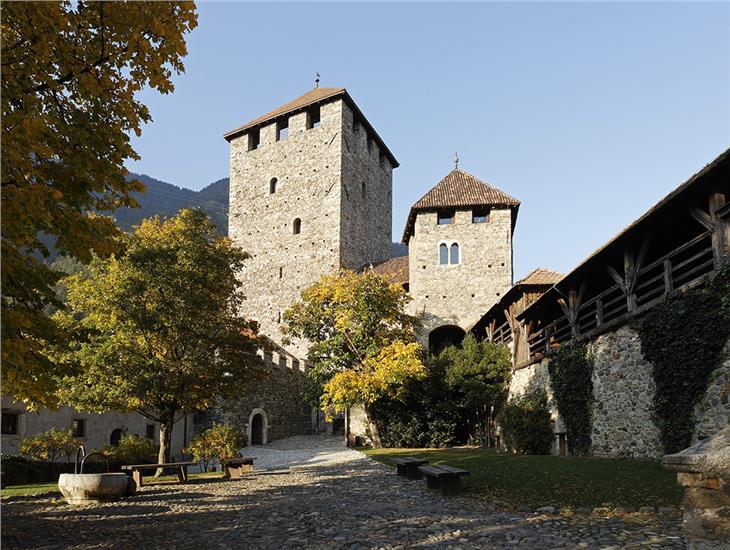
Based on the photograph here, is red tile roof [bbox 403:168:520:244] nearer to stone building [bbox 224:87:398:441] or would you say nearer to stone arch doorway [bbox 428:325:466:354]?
stone arch doorway [bbox 428:325:466:354]

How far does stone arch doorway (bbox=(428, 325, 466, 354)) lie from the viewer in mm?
28156

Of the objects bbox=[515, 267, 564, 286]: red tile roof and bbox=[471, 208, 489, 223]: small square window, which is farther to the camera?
bbox=[471, 208, 489, 223]: small square window

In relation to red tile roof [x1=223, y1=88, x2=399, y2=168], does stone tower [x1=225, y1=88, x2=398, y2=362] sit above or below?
below

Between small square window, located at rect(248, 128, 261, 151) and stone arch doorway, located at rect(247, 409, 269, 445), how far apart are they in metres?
20.8

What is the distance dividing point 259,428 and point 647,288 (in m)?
20.2

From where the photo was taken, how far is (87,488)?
9.83 m

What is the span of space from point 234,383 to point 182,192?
138181mm

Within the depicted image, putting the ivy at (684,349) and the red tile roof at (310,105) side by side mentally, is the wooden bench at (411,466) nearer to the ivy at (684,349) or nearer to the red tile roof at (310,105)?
the ivy at (684,349)

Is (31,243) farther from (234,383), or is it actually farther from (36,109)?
(234,383)

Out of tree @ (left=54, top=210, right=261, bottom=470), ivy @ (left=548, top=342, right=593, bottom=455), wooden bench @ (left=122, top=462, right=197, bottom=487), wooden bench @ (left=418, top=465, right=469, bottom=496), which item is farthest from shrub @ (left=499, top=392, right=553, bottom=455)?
wooden bench @ (left=122, top=462, right=197, bottom=487)

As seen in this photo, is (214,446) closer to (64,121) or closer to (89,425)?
(89,425)

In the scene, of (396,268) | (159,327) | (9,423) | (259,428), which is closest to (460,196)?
(396,268)

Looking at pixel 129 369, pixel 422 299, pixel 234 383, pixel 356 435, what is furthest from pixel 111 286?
pixel 422 299

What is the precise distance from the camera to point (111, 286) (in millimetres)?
15344
